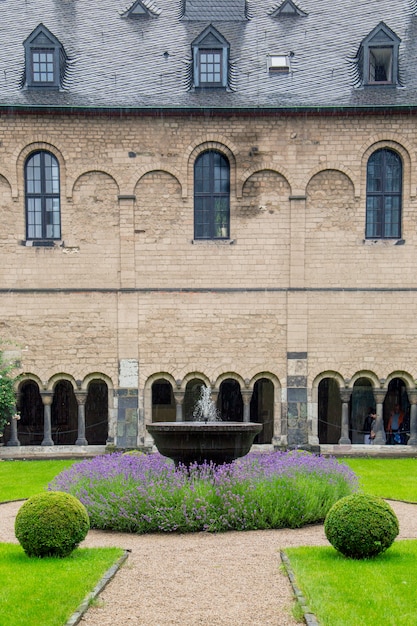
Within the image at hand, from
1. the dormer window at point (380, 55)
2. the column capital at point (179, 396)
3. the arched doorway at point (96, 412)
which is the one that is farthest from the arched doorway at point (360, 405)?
the dormer window at point (380, 55)

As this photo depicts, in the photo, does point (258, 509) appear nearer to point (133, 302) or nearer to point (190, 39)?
point (133, 302)

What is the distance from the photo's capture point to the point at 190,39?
26.1m

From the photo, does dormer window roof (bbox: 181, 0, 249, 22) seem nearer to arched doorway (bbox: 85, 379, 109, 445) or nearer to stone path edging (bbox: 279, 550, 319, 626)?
arched doorway (bbox: 85, 379, 109, 445)

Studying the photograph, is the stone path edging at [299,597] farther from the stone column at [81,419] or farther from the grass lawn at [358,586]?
the stone column at [81,419]

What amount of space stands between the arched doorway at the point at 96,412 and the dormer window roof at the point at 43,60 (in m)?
10.1

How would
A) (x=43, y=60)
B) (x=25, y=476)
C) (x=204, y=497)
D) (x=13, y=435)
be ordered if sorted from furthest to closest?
(x=43, y=60), (x=13, y=435), (x=25, y=476), (x=204, y=497)

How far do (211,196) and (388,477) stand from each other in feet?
33.1

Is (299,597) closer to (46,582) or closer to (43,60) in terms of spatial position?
(46,582)

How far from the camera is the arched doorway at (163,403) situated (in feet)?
87.4

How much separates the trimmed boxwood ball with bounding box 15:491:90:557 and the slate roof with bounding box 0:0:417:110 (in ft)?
50.7

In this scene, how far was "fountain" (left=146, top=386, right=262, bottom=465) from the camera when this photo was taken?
1342 centimetres

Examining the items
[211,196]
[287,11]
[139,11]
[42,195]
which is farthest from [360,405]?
[139,11]

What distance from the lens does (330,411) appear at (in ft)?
88.0

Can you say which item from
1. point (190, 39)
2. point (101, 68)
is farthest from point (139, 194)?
point (190, 39)
